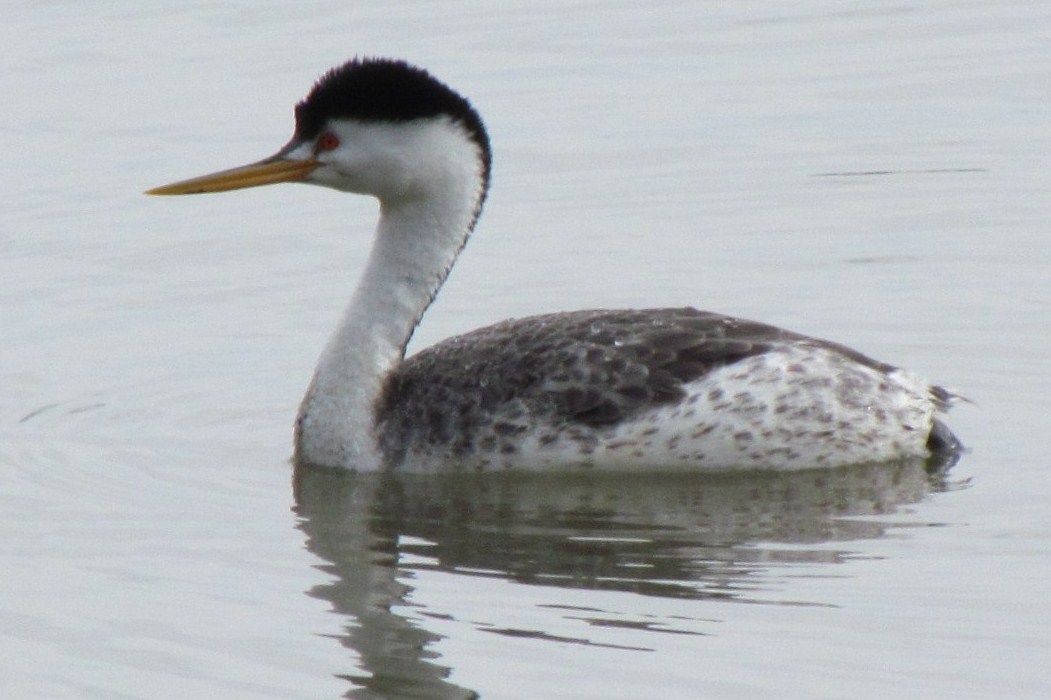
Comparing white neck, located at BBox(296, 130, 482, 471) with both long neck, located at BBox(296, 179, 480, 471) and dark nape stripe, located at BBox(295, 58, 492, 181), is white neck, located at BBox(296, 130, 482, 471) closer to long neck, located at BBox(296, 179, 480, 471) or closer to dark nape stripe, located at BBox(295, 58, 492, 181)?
long neck, located at BBox(296, 179, 480, 471)

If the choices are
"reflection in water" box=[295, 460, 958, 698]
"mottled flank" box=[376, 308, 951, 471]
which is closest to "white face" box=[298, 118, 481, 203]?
"mottled flank" box=[376, 308, 951, 471]

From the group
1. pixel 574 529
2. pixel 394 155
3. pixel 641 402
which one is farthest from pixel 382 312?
pixel 574 529

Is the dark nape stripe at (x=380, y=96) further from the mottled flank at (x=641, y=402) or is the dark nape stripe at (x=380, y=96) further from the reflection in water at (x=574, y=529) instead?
the reflection in water at (x=574, y=529)

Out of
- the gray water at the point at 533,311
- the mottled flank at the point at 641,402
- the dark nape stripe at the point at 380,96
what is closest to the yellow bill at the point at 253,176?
the dark nape stripe at the point at 380,96

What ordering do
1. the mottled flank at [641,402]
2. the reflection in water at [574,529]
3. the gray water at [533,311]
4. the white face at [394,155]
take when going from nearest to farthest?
the gray water at [533,311], the reflection in water at [574,529], the mottled flank at [641,402], the white face at [394,155]

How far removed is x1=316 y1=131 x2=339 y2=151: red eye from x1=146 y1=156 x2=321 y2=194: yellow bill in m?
0.08

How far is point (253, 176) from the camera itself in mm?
12305

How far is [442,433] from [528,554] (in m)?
1.15

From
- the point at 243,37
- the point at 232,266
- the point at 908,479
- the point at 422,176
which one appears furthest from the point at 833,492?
the point at 243,37

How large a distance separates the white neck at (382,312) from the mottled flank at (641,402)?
13 cm

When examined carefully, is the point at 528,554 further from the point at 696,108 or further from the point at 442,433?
the point at 696,108

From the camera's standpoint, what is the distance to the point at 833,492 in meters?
11.9

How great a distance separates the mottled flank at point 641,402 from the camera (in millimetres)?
11812

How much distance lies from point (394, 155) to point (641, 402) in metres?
1.68
